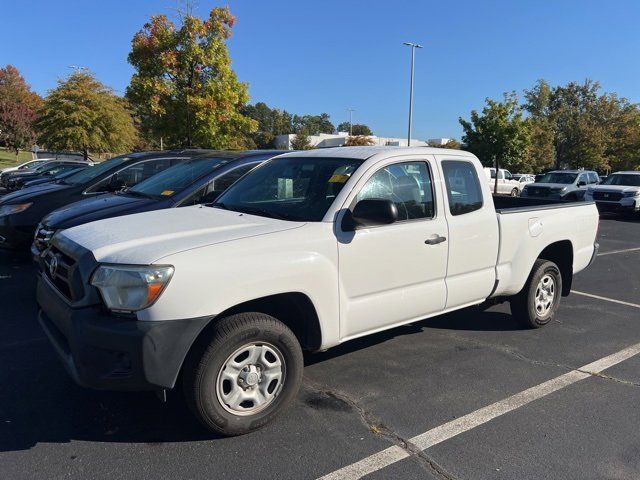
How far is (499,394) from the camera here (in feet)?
13.0

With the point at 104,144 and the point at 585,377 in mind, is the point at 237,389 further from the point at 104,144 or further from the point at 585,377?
the point at 104,144

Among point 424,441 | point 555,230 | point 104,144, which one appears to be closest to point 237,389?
point 424,441

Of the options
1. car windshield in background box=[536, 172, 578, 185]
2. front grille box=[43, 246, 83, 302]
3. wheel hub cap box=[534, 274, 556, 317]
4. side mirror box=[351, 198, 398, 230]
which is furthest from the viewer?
car windshield in background box=[536, 172, 578, 185]

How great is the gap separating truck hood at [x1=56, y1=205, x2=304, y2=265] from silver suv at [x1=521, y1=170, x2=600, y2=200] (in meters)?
20.5

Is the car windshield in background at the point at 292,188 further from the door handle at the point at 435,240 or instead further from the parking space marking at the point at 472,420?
the parking space marking at the point at 472,420

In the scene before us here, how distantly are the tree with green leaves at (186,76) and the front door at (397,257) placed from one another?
13.8 m

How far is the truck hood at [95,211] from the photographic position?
5.87 m

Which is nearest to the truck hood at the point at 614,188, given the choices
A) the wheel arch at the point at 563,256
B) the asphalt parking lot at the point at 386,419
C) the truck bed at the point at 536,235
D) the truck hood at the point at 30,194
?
the truck bed at the point at 536,235

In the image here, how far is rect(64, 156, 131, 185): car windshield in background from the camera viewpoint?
8.62 meters

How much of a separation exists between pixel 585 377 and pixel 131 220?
12.5 ft

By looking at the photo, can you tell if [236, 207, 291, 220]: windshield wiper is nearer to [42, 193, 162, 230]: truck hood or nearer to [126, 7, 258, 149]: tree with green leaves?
[42, 193, 162, 230]: truck hood

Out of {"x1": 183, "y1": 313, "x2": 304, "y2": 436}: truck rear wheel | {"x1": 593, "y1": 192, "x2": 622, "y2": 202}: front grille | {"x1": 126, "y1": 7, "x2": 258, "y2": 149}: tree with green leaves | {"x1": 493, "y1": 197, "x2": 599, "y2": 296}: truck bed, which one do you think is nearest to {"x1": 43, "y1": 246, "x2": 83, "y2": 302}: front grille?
{"x1": 183, "y1": 313, "x2": 304, "y2": 436}: truck rear wheel

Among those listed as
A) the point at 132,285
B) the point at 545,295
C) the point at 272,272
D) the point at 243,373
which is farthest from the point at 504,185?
the point at 132,285

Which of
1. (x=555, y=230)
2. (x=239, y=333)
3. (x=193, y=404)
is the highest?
(x=555, y=230)
